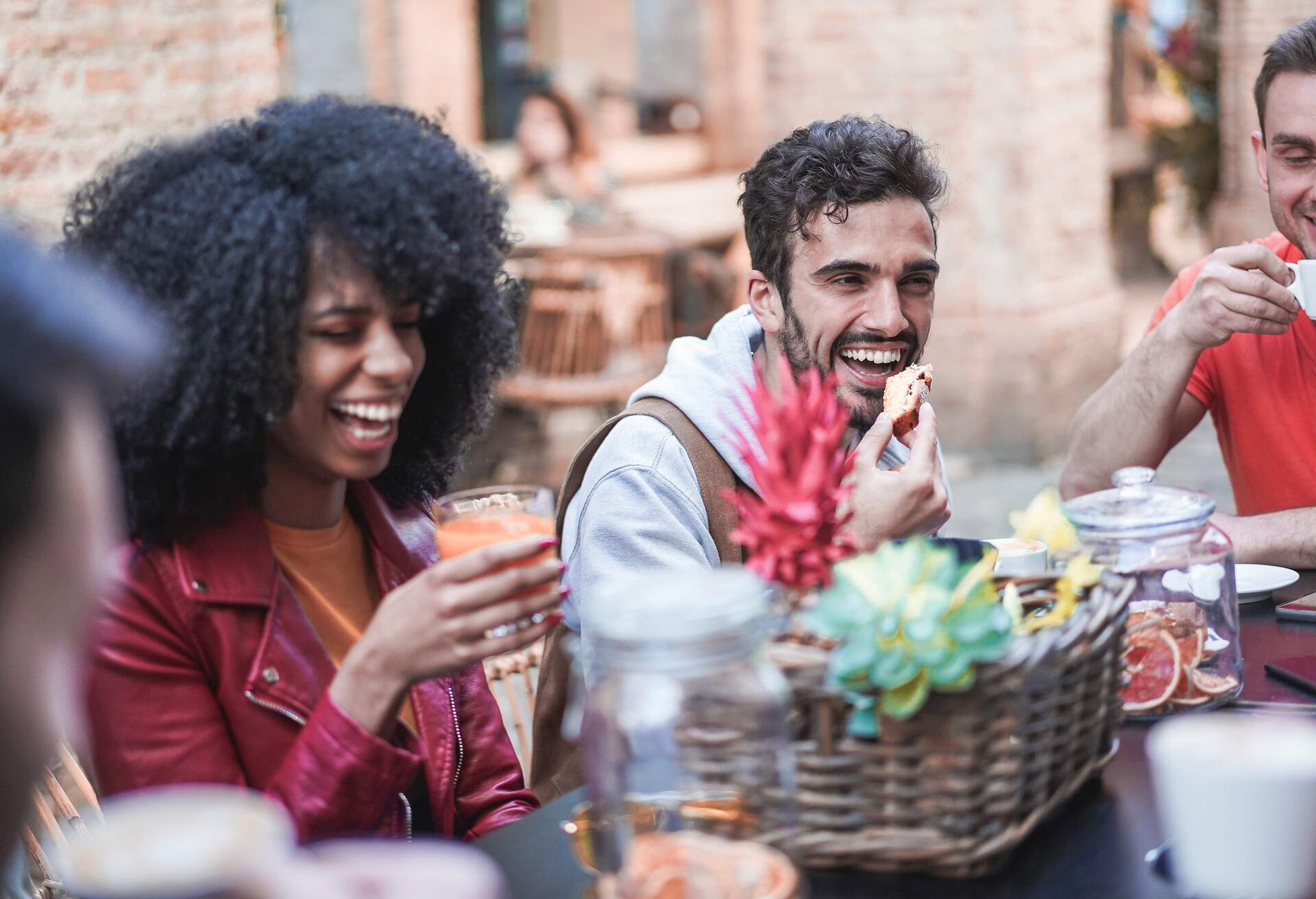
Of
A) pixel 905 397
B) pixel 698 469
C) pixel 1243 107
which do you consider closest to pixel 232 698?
pixel 698 469

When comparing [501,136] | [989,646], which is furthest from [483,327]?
[501,136]

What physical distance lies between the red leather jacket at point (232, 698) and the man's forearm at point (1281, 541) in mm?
1414

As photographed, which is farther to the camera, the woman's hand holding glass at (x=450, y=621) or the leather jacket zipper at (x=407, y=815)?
the leather jacket zipper at (x=407, y=815)

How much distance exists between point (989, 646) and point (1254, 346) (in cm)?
189

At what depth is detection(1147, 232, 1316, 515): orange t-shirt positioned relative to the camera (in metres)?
2.85

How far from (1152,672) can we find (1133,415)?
3.96 ft

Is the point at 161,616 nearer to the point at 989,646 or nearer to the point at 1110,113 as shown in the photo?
the point at 989,646

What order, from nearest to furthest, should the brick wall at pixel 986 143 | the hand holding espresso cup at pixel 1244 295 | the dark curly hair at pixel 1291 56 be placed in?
the hand holding espresso cup at pixel 1244 295
the dark curly hair at pixel 1291 56
the brick wall at pixel 986 143

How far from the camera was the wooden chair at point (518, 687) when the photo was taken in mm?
2617

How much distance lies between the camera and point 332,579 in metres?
2.01

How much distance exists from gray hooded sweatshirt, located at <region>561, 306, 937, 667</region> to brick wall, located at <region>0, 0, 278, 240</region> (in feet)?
5.45

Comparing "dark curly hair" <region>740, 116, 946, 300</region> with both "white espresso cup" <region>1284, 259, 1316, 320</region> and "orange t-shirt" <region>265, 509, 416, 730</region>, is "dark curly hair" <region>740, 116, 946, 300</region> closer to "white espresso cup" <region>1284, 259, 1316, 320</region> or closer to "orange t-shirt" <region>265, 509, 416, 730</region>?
"white espresso cup" <region>1284, 259, 1316, 320</region>

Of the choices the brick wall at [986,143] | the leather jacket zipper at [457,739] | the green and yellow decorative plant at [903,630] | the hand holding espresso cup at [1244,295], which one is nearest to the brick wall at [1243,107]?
the brick wall at [986,143]

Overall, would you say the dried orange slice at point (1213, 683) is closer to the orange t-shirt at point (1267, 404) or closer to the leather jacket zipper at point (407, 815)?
the leather jacket zipper at point (407, 815)
